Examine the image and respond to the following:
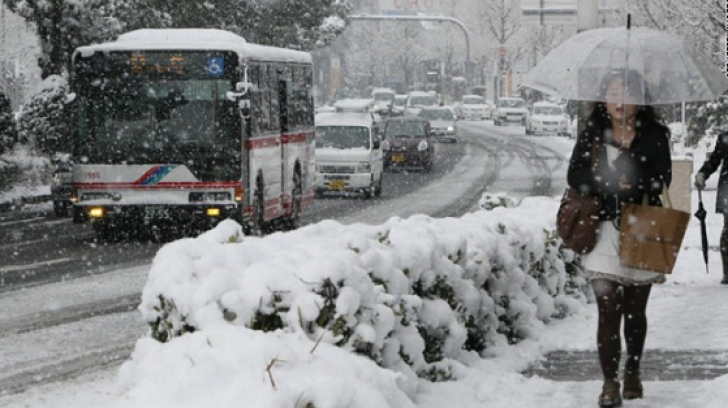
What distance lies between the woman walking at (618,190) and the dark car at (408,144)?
1471 inches

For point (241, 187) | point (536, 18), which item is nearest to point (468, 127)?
point (536, 18)

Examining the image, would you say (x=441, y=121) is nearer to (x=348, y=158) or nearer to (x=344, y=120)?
(x=344, y=120)

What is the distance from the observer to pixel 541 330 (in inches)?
451

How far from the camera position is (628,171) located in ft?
28.0

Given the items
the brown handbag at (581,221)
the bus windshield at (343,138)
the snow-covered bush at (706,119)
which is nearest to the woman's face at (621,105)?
the brown handbag at (581,221)

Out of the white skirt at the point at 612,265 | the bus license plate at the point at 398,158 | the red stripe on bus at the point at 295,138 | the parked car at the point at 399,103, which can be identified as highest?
the white skirt at the point at 612,265

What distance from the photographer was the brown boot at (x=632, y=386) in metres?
8.70

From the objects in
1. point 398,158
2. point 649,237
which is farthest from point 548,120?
point 649,237

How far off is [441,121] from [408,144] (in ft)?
67.4

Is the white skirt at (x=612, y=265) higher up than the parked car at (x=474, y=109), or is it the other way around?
the white skirt at (x=612, y=265)

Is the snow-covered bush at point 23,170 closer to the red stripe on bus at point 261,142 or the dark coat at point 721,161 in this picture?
the red stripe on bus at point 261,142

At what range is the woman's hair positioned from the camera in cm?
867

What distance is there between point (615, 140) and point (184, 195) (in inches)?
549

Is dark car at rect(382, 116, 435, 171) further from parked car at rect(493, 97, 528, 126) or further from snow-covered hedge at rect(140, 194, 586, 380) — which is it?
parked car at rect(493, 97, 528, 126)
